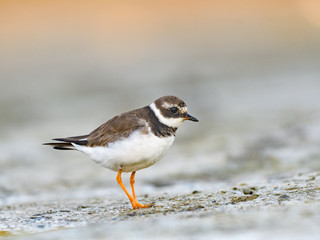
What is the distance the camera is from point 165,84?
52.9 feet

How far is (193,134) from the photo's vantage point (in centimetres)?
1018

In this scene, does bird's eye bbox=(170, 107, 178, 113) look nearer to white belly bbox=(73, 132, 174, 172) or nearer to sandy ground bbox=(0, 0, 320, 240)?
white belly bbox=(73, 132, 174, 172)

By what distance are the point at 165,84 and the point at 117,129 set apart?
1083cm

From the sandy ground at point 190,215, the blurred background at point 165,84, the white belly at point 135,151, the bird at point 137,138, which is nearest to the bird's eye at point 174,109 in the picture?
the bird at point 137,138

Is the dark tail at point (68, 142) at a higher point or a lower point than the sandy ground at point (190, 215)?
higher

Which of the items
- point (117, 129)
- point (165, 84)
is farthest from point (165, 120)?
point (165, 84)

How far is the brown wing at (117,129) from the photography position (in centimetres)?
522

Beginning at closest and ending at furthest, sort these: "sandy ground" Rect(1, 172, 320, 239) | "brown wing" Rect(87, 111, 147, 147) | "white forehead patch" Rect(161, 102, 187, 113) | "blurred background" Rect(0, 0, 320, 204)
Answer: "sandy ground" Rect(1, 172, 320, 239) < "brown wing" Rect(87, 111, 147, 147) < "white forehead patch" Rect(161, 102, 187, 113) < "blurred background" Rect(0, 0, 320, 204)

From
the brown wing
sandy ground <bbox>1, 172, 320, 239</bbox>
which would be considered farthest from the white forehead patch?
sandy ground <bbox>1, 172, 320, 239</bbox>

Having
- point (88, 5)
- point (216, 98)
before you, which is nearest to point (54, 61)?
point (88, 5)

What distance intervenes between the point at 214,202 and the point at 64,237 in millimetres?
1480

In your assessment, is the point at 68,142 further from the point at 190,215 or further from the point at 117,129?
the point at 190,215

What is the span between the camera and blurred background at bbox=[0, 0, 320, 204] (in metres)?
7.75

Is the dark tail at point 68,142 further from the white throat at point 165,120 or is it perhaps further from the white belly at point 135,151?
the white throat at point 165,120
